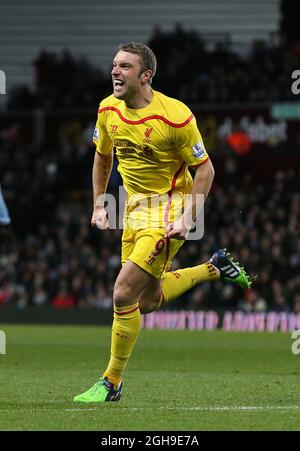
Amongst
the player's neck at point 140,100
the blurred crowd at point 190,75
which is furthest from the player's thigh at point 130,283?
the blurred crowd at point 190,75

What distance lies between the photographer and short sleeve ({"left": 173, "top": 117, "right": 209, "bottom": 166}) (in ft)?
29.2

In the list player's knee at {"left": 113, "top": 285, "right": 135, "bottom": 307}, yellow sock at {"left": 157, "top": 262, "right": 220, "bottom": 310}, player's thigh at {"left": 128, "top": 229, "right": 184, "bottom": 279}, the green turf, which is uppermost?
player's thigh at {"left": 128, "top": 229, "right": 184, "bottom": 279}

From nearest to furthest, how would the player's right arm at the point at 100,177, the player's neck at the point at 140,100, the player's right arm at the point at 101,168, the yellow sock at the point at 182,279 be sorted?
the player's neck at the point at 140,100 → the player's right arm at the point at 101,168 → the player's right arm at the point at 100,177 → the yellow sock at the point at 182,279

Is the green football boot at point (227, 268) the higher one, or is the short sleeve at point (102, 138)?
the short sleeve at point (102, 138)

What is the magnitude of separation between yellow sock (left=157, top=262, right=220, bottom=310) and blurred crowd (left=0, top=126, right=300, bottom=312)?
1254cm

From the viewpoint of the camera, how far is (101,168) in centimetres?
951

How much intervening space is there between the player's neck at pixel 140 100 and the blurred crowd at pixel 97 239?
45.2 ft

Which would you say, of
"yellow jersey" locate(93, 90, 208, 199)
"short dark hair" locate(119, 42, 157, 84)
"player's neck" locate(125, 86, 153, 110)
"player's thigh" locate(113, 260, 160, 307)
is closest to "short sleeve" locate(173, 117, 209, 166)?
"yellow jersey" locate(93, 90, 208, 199)

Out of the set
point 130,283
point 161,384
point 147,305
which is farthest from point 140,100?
point 161,384

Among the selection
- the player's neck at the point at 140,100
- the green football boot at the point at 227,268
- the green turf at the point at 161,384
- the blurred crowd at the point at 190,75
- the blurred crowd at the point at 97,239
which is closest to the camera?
the green turf at the point at 161,384

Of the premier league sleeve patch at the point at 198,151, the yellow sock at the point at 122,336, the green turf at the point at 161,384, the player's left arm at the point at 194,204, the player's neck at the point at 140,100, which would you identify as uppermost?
the player's neck at the point at 140,100

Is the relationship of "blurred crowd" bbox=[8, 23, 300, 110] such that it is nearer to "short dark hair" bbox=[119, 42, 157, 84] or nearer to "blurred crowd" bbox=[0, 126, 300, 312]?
"blurred crowd" bbox=[0, 126, 300, 312]

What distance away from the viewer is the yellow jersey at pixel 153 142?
8938 millimetres

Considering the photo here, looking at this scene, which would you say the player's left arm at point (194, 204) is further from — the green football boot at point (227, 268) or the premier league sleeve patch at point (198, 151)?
the green football boot at point (227, 268)
